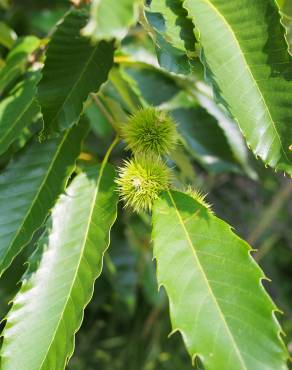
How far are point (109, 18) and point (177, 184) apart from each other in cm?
72

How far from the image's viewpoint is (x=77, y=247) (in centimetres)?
99

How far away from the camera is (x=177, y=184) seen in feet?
4.32

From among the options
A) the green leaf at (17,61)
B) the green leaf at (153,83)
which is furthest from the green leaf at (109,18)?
the green leaf at (153,83)

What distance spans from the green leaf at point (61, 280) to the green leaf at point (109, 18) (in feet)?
1.32

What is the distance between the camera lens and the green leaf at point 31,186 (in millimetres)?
1015

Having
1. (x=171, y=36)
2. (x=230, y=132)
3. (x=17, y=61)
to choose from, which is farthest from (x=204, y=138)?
(x=171, y=36)

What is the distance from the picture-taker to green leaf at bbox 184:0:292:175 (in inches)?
35.3

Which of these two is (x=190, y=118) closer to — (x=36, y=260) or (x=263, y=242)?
(x=36, y=260)

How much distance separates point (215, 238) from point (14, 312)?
13.3 inches

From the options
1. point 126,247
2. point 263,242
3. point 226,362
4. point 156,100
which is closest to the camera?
point 226,362

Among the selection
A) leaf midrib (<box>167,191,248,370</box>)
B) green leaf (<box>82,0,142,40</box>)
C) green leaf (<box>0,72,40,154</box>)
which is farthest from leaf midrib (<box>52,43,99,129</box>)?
green leaf (<box>82,0,142,40</box>)

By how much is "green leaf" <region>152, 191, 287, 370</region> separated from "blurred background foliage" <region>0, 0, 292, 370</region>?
0.67 ft

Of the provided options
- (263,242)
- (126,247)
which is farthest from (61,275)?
(263,242)

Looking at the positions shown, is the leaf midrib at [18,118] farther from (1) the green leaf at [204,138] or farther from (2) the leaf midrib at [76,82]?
(1) the green leaf at [204,138]
